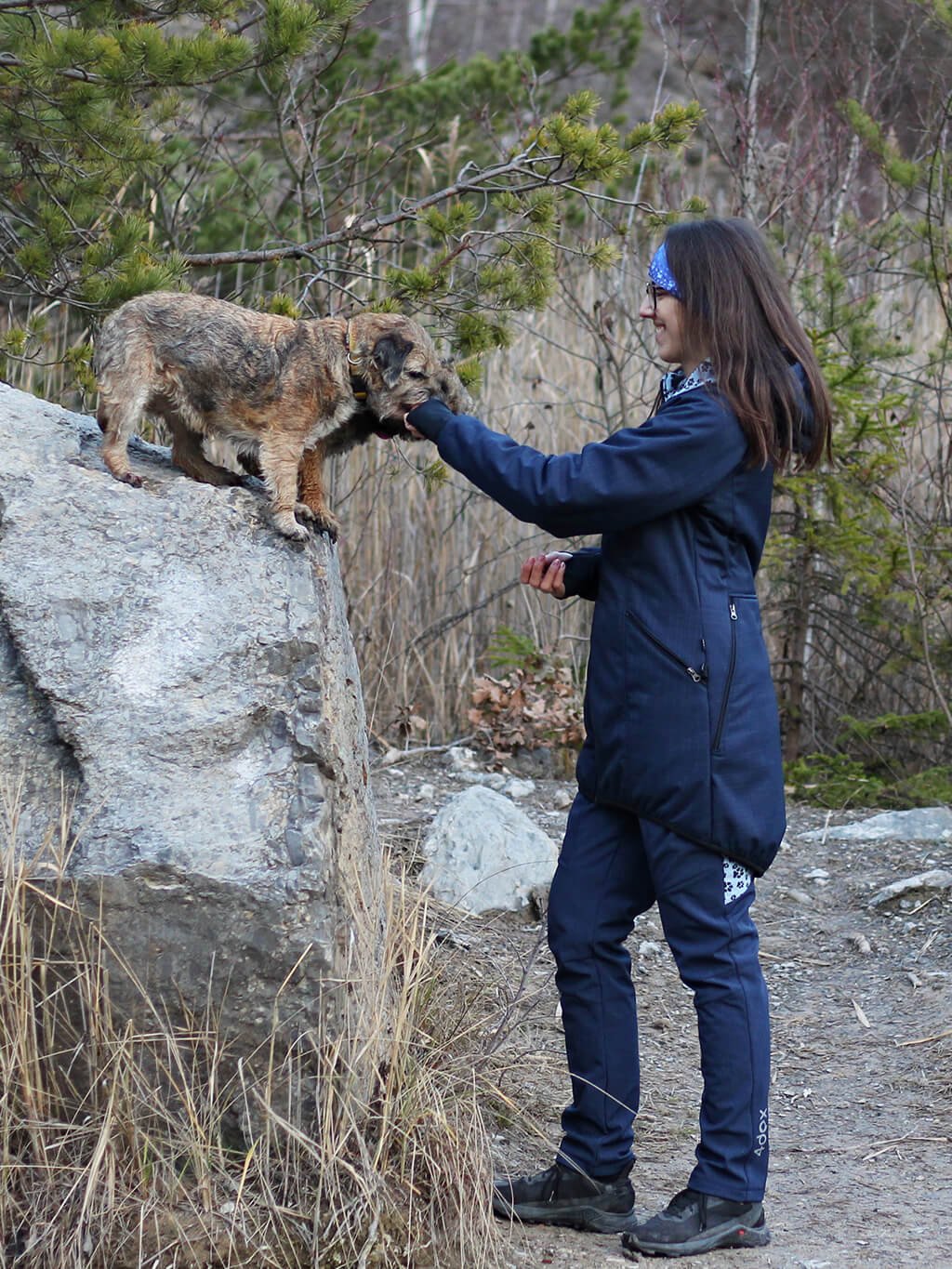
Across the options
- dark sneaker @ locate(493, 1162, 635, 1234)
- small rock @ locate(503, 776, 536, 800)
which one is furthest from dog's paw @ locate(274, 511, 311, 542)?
small rock @ locate(503, 776, 536, 800)

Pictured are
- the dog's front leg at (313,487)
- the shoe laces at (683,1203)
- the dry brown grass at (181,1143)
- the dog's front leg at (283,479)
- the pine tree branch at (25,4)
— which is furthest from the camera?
the pine tree branch at (25,4)

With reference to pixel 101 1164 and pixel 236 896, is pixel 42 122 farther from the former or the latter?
pixel 101 1164

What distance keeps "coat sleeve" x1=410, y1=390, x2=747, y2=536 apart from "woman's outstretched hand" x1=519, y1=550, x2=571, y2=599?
269mm

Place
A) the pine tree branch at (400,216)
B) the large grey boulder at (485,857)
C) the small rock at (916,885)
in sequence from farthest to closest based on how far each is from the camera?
the small rock at (916,885)
the large grey boulder at (485,857)
the pine tree branch at (400,216)

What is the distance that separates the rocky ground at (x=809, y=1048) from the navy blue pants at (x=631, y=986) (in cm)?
22

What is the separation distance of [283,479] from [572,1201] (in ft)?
6.07

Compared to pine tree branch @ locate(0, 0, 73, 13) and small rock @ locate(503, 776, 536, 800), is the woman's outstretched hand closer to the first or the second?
pine tree branch @ locate(0, 0, 73, 13)

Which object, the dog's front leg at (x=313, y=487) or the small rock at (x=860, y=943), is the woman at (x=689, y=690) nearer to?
the dog's front leg at (x=313, y=487)

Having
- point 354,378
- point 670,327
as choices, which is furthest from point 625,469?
point 354,378

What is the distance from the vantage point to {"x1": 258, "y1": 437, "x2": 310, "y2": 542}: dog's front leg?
134 inches

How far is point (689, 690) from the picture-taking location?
3072mm

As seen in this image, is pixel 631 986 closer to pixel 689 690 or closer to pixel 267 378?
pixel 689 690

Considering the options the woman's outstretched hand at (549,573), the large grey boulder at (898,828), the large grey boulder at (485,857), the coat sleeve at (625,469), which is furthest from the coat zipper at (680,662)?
the large grey boulder at (898,828)

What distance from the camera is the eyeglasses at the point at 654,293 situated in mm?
3213
